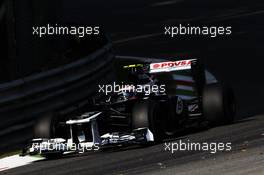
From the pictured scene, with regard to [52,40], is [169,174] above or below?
below

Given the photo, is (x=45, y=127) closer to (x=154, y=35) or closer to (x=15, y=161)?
(x=15, y=161)

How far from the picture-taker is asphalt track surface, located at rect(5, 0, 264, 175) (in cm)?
1205

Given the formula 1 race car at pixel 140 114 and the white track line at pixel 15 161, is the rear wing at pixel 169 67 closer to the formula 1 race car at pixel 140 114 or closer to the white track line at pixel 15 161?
the formula 1 race car at pixel 140 114

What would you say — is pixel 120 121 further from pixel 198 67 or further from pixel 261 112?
pixel 261 112

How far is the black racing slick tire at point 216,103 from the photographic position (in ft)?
48.6

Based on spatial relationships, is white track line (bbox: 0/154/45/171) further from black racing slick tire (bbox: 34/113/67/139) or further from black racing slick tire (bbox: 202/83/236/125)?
black racing slick tire (bbox: 202/83/236/125)

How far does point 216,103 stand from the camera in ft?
48.7

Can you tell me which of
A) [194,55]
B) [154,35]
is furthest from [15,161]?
[154,35]

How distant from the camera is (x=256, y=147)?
491 inches

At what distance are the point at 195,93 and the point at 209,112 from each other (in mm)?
1005

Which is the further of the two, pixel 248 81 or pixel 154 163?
pixel 248 81

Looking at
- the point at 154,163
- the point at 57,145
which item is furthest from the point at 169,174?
the point at 57,145

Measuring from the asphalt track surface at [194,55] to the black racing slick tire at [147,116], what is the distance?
27cm

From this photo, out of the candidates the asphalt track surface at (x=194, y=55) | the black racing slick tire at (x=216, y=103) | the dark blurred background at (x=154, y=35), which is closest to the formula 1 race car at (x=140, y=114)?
the black racing slick tire at (x=216, y=103)
